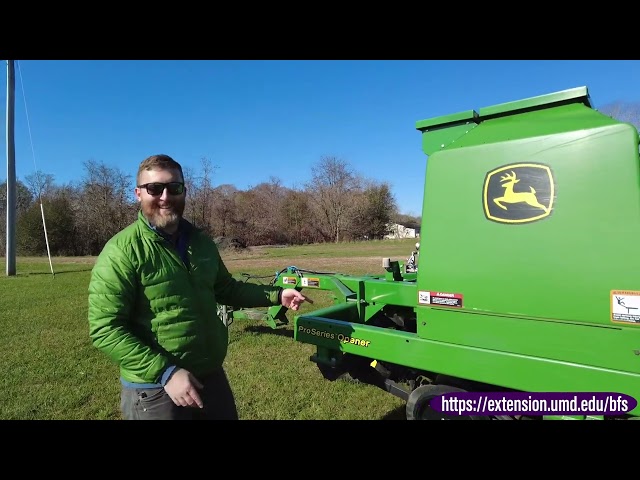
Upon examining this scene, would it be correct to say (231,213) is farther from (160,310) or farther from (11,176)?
(160,310)

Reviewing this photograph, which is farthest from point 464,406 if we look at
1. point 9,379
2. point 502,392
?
point 9,379

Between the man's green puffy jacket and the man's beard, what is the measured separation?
0.04 meters

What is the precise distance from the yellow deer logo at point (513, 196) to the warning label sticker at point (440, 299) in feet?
2.16

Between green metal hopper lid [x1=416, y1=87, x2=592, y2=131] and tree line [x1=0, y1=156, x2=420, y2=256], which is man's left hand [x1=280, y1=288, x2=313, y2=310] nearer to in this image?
green metal hopper lid [x1=416, y1=87, x2=592, y2=131]

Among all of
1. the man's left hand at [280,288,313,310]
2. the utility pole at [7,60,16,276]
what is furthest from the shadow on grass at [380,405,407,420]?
the utility pole at [7,60,16,276]

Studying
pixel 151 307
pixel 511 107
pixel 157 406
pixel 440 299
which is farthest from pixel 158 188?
pixel 511 107

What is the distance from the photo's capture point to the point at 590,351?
2025mm

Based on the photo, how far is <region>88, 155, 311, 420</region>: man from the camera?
163 centimetres

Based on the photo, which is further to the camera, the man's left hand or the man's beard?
the man's left hand

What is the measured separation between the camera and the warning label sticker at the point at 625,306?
1907mm

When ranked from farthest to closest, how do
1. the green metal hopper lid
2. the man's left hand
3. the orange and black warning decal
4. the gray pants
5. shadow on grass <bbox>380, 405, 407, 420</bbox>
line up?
the orange and black warning decal, shadow on grass <bbox>380, 405, 407, 420</bbox>, the man's left hand, the green metal hopper lid, the gray pants

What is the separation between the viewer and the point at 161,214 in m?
1.89

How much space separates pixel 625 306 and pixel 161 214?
2478 millimetres
